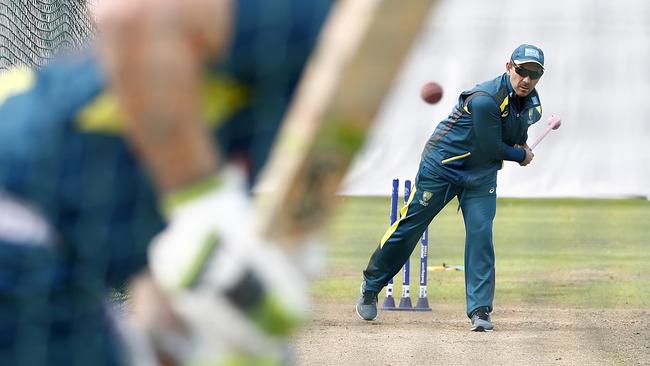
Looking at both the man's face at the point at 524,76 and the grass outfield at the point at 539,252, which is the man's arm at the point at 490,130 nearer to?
the man's face at the point at 524,76

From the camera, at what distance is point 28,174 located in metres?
2.01

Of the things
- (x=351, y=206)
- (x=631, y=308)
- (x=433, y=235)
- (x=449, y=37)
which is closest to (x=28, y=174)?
(x=631, y=308)

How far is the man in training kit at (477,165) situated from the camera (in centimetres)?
761

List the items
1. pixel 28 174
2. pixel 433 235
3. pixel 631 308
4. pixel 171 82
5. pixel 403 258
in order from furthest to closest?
pixel 433 235, pixel 631 308, pixel 403 258, pixel 28 174, pixel 171 82

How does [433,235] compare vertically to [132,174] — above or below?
below

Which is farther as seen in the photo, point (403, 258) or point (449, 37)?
point (449, 37)

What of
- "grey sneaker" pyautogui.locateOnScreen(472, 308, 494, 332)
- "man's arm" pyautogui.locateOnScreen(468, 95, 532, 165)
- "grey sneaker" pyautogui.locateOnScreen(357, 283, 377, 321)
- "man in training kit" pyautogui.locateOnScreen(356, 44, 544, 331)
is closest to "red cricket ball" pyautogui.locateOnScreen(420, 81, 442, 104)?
"man in training kit" pyautogui.locateOnScreen(356, 44, 544, 331)

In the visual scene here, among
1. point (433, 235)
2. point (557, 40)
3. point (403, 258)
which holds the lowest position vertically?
point (433, 235)

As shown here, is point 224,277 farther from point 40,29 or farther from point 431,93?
point 431,93

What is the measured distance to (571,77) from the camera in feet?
38.3

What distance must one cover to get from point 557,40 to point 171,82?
35.7 ft

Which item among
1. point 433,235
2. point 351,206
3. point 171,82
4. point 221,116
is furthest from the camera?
point 351,206

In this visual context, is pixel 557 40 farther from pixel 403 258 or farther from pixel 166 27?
pixel 166 27

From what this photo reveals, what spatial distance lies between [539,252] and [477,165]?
5.76 meters
